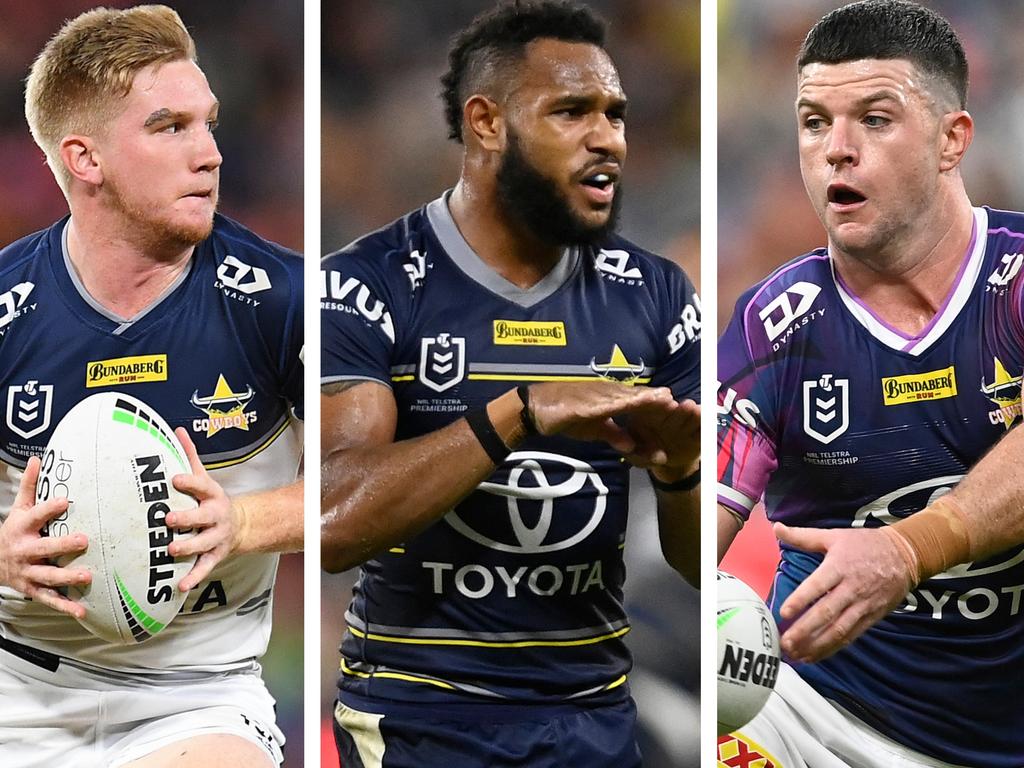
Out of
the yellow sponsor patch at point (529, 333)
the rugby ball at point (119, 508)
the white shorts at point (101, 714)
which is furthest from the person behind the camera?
the yellow sponsor patch at point (529, 333)

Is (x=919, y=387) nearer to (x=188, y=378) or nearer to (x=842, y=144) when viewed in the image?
(x=842, y=144)

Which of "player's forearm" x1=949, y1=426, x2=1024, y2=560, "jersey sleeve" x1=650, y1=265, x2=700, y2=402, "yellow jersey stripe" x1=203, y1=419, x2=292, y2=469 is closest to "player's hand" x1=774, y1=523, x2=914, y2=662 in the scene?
"player's forearm" x1=949, y1=426, x2=1024, y2=560

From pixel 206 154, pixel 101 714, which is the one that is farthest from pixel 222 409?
pixel 101 714

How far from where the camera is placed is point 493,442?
6.02ft

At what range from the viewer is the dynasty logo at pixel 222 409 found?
187cm

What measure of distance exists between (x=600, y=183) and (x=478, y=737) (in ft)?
3.06

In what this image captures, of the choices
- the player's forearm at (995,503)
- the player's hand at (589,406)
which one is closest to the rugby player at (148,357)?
the player's hand at (589,406)

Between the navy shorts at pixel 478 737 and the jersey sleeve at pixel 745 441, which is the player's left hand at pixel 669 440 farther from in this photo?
the navy shorts at pixel 478 737

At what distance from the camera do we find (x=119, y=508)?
1697 mm

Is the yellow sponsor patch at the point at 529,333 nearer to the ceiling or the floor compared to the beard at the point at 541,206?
nearer to the floor

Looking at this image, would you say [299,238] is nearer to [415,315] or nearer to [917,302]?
[415,315]

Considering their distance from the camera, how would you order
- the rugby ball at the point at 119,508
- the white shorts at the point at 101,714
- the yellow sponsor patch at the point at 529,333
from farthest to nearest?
the yellow sponsor patch at the point at 529,333
the white shorts at the point at 101,714
the rugby ball at the point at 119,508

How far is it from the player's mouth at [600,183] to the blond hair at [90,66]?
68cm

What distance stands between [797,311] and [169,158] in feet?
3.45
